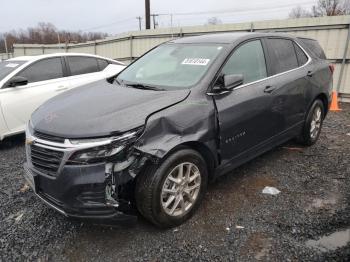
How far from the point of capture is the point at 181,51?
399 cm

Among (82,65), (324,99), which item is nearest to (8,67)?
(82,65)

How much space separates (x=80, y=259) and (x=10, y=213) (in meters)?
1.21

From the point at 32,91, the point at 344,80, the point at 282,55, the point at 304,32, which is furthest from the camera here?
the point at 304,32

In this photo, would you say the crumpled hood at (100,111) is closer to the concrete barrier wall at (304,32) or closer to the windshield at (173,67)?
the windshield at (173,67)

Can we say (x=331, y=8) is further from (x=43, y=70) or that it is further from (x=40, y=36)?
(x=40, y=36)

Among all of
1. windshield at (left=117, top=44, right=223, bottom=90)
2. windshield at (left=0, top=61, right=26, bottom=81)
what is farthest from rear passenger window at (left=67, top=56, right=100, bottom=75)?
windshield at (left=117, top=44, right=223, bottom=90)

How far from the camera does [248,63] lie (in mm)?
3848

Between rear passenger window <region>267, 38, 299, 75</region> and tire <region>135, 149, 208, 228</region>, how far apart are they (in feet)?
5.78

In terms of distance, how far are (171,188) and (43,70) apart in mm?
4269

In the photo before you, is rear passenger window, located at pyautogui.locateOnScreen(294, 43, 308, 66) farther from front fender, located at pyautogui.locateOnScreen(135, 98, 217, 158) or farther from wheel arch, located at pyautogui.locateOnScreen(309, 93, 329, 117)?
front fender, located at pyautogui.locateOnScreen(135, 98, 217, 158)

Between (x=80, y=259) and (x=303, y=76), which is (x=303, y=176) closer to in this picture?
(x=303, y=76)

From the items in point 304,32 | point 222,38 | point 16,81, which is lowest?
point 16,81

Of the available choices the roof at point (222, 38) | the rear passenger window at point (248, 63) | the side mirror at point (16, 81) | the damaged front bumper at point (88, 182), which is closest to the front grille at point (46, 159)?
the damaged front bumper at point (88, 182)

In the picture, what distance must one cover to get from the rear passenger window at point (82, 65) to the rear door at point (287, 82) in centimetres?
393
